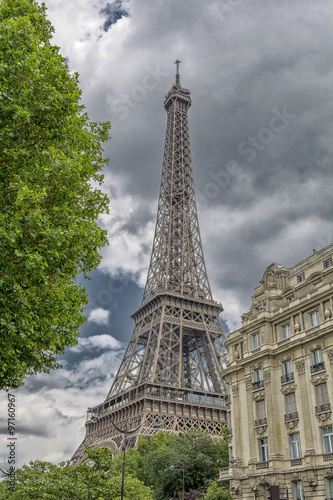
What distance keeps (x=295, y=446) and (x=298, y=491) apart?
122 inches

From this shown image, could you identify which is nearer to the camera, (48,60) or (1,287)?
(1,287)

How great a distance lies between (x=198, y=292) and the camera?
101375mm

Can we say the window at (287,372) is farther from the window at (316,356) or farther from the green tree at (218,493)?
the green tree at (218,493)

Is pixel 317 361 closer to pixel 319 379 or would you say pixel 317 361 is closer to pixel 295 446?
pixel 319 379

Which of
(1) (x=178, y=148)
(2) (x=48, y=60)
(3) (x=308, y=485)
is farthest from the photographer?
(1) (x=178, y=148)

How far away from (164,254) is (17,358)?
91899mm

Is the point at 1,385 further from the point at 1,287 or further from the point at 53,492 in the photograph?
the point at 53,492

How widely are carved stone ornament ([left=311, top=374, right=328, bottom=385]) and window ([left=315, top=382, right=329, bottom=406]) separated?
0.26 m

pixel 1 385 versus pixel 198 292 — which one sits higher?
pixel 198 292

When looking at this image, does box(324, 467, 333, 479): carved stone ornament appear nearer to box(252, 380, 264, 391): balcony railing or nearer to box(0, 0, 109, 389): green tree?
box(252, 380, 264, 391): balcony railing

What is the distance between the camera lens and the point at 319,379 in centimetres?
3506

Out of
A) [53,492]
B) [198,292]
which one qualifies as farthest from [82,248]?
[198,292]

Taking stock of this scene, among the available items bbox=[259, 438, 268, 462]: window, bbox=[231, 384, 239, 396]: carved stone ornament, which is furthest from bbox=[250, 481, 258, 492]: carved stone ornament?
bbox=[231, 384, 239, 396]: carved stone ornament

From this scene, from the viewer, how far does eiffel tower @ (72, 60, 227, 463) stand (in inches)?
3095
